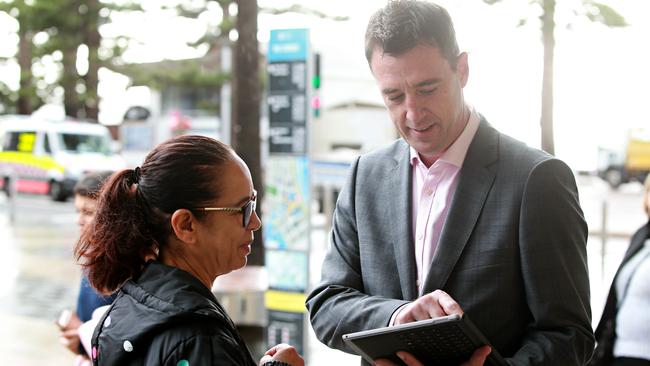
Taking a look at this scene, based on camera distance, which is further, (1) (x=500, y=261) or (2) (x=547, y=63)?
(2) (x=547, y=63)

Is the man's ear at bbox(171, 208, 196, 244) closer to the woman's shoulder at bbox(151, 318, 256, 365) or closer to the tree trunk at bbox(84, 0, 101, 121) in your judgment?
the woman's shoulder at bbox(151, 318, 256, 365)

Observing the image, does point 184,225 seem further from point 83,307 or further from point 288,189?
point 288,189

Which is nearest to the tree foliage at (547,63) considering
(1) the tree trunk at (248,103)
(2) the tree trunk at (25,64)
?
(1) the tree trunk at (248,103)

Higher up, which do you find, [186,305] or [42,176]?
[186,305]

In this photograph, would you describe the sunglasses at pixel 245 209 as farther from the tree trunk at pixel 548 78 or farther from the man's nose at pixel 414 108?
the tree trunk at pixel 548 78

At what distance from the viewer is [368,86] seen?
19625mm

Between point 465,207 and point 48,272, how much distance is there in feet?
36.0

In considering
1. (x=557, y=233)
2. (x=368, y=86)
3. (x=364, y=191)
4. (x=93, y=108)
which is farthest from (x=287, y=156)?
(x=93, y=108)

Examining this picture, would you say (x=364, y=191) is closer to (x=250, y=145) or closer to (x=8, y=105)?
(x=250, y=145)

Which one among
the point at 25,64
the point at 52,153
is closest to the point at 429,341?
the point at 52,153

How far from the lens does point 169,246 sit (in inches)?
74.1

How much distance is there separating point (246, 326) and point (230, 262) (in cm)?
568

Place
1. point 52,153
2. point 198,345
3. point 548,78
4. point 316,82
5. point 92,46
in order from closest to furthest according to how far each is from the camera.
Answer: point 198,345 < point 548,78 < point 316,82 < point 92,46 < point 52,153

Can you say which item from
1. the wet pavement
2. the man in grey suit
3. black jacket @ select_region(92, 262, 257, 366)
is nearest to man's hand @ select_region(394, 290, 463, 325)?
the man in grey suit
